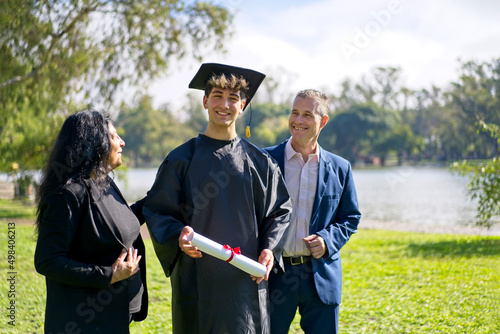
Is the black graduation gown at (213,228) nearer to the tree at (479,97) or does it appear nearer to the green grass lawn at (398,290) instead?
the green grass lawn at (398,290)

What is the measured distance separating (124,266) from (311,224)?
1.21 meters

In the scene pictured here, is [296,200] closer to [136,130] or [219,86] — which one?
[219,86]

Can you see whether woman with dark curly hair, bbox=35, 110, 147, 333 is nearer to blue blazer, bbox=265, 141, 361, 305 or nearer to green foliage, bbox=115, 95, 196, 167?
blue blazer, bbox=265, 141, 361, 305

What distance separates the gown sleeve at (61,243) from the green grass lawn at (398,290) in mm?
2969

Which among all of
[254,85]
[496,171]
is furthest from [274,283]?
[496,171]

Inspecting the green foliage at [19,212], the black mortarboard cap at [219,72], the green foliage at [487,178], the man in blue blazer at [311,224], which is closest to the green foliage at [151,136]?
the green foliage at [19,212]

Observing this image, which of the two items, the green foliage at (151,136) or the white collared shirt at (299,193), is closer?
the white collared shirt at (299,193)

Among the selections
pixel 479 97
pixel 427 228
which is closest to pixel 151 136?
pixel 479 97

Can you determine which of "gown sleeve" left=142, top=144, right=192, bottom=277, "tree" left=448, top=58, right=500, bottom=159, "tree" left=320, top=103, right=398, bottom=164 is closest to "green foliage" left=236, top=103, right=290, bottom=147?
"tree" left=320, top=103, right=398, bottom=164

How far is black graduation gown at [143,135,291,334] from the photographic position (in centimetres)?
259

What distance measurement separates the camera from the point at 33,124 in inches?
569

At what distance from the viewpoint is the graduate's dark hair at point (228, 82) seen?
2785mm

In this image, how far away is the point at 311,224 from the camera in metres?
3.08

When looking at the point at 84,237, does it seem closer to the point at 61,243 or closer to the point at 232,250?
the point at 61,243
